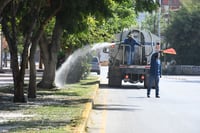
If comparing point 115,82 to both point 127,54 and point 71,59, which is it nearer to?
point 127,54

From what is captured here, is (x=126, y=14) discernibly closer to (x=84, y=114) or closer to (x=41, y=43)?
(x=41, y=43)

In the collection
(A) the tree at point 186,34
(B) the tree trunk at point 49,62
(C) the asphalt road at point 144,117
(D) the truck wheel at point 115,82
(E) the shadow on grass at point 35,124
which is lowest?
(C) the asphalt road at point 144,117

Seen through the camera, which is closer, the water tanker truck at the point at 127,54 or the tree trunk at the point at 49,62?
the tree trunk at the point at 49,62

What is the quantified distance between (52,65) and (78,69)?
10.7m

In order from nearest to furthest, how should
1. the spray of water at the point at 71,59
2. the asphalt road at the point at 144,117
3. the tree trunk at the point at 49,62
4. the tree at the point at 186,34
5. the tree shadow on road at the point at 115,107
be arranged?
the asphalt road at the point at 144,117, the tree shadow on road at the point at 115,107, the tree trunk at the point at 49,62, the spray of water at the point at 71,59, the tree at the point at 186,34

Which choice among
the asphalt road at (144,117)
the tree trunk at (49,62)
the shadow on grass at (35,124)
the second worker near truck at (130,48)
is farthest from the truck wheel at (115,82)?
the shadow on grass at (35,124)

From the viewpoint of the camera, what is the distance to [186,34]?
262 feet

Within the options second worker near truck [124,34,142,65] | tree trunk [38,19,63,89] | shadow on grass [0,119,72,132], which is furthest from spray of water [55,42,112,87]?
shadow on grass [0,119,72,132]

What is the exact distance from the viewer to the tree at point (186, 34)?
7919 centimetres

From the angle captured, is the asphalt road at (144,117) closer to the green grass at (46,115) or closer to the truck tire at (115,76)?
the green grass at (46,115)

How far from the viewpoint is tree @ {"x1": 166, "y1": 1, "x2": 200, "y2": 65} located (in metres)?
79.2

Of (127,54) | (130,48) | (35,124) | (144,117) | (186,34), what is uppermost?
(186,34)

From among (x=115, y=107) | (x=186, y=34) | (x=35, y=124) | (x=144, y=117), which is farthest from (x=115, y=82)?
(x=186, y=34)

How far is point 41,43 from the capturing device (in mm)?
27938
